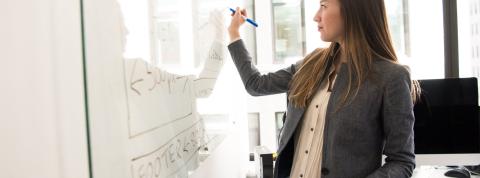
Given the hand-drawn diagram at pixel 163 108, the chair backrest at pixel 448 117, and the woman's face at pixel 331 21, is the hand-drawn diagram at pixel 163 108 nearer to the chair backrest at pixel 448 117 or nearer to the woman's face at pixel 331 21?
the woman's face at pixel 331 21

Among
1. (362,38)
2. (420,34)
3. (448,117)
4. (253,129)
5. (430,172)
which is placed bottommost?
(430,172)

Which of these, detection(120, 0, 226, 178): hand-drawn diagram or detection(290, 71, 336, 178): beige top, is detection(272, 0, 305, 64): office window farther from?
detection(120, 0, 226, 178): hand-drawn diagram

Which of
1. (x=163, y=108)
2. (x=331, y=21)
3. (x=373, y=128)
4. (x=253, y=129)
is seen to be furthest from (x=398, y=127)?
(x=253, y=129)

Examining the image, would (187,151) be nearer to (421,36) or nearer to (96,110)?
(96,110)

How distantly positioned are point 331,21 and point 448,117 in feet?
2.83

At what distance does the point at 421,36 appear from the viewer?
88.1 inches

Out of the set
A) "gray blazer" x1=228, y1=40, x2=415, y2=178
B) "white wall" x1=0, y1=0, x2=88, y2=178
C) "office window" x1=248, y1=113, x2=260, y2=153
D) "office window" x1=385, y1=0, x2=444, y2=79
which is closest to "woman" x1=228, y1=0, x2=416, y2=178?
"gray blazer" x1=228, y1=40, x2=415, y2=178

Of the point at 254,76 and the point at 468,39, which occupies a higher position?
the point at 468,39

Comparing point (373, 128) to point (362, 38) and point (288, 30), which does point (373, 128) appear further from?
point (288, 30)

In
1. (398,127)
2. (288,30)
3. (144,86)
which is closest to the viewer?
(144,86)

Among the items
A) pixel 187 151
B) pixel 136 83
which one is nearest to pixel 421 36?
pixel 187 151

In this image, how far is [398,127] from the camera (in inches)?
38.2

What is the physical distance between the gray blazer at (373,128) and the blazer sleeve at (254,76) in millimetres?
280

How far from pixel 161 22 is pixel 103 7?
0.72 feet
